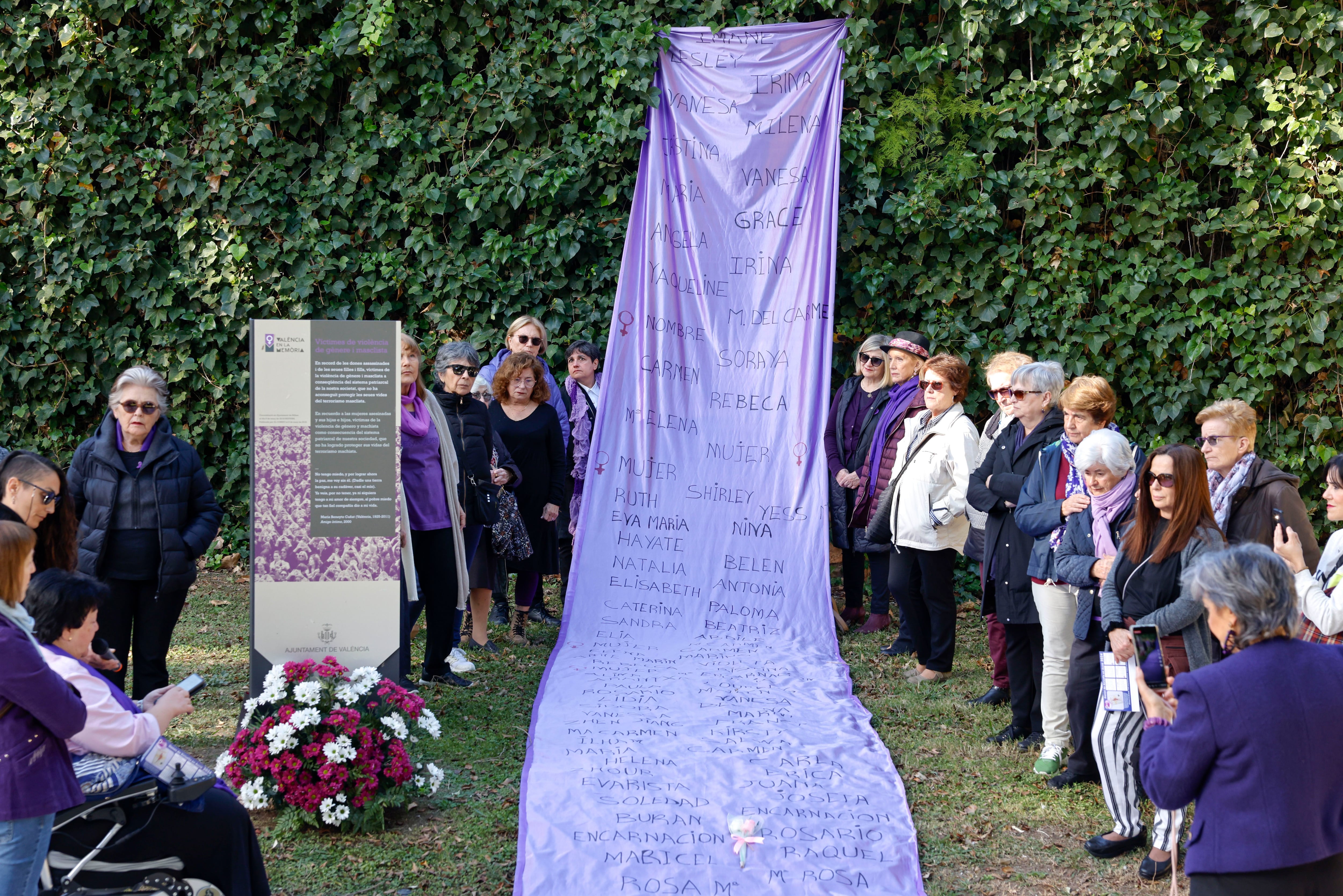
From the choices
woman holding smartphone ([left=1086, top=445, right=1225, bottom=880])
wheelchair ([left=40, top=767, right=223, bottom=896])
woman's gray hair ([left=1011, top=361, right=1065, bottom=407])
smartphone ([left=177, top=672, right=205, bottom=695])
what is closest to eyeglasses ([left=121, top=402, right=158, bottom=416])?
smartphone ([left=177, top=672, right=205, bottom=695])

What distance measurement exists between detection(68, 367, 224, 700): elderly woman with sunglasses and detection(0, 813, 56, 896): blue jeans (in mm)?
1965

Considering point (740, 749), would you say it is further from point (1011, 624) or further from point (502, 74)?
point (502, 74)

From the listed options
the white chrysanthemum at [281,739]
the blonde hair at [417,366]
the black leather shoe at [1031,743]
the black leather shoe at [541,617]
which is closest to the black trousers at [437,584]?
the blonde hair at [417,366]

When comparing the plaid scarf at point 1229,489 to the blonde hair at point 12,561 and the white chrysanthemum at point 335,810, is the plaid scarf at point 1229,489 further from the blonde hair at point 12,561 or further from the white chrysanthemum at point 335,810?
the blonde hair at point 12,561

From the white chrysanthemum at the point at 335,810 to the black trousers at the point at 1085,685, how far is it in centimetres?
267

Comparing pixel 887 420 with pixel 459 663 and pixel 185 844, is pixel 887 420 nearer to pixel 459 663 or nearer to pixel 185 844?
pixel 459 663

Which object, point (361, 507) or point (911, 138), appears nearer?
point (361, 507)

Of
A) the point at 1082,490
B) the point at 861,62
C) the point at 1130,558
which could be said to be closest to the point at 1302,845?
the point at 1130,558

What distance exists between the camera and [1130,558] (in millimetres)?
3625

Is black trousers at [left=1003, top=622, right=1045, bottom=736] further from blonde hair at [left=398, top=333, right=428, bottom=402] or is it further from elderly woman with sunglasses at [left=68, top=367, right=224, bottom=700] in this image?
elderly woman with sunglasses at [left=68, top=367, right=224, bottom=700]

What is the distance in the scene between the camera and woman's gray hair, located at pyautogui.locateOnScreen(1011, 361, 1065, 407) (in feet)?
15.2

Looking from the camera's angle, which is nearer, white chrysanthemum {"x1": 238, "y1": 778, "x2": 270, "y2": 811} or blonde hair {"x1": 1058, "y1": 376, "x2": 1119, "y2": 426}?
white chrysanthemum {"x1": 238, "y1": 778, "x2": 270, "y2": 811}

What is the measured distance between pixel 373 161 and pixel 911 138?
366cm

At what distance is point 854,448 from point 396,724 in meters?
3.61
